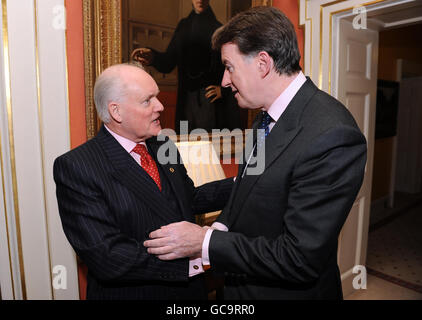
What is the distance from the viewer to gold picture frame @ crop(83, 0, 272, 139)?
194 centimetres

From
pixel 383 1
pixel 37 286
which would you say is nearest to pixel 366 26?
pixel 383 1

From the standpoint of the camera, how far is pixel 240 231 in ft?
4.48

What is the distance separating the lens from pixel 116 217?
1.44m

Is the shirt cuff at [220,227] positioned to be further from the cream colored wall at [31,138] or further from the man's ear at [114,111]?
the cream colored wall at [31,138]

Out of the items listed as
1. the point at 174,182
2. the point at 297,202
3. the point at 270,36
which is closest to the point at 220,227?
the point at 174,182

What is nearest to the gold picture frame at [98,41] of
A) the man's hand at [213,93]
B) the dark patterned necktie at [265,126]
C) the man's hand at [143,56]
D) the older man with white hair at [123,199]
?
the man's hand at [143,56]

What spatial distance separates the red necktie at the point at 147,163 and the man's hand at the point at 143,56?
71cm

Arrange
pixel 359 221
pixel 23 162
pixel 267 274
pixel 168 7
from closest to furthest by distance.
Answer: pixel 267 274, pixel 23 162, pixel 168 7, pixel 359 221

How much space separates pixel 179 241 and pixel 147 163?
1.75ft

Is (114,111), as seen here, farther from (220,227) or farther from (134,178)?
(220,227)

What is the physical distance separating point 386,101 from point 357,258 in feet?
12.5
